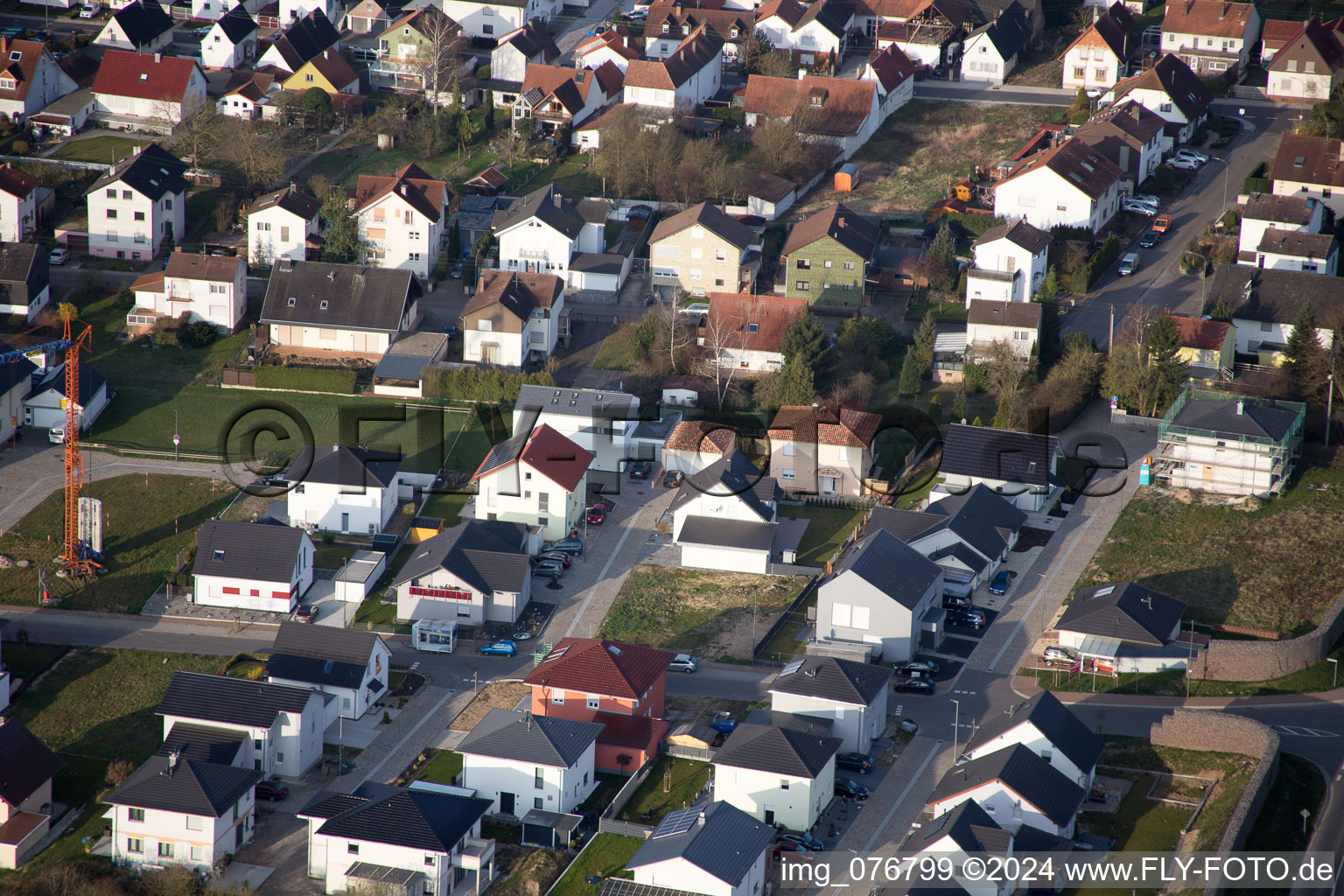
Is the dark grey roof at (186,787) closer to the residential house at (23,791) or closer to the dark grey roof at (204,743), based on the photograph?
the dark grey roof at (204,743)

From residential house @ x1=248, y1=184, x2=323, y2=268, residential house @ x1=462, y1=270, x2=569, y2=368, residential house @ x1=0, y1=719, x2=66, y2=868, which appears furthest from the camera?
residential house @ x1=248, y1=184, x2=323, y2=268

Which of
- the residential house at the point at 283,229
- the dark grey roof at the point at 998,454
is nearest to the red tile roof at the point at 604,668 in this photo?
the dark grey roof at the point at 998,454

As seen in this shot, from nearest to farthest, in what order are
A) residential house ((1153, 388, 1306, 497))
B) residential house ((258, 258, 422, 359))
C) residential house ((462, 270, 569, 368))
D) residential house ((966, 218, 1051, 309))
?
residential house ((1153, 388, 1306, 497))
residential house ((462, 270, 569, 368))
residential house ((258, 258, 422, 359))
residential house ((966, 218, 1051, 309))

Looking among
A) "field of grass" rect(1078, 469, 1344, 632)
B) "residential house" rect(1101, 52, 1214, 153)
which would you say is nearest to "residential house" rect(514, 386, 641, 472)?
"field of grass" rect(1078, 469, 1344, 632)

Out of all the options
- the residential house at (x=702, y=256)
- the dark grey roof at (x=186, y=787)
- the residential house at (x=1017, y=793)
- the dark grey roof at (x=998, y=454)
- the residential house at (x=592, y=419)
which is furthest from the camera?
the residential house at (x=702, y=256)

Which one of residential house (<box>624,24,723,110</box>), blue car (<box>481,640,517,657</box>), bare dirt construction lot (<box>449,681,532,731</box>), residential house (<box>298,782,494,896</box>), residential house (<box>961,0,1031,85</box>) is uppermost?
residential house (<box>961,0,1031,85</box>)

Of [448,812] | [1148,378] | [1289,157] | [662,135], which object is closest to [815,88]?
[662,135]

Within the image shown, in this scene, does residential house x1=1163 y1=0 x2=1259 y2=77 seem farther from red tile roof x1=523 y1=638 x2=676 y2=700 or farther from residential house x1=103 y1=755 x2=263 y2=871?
residential house x1=103 y1=755 x2=263 y2=871
